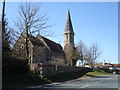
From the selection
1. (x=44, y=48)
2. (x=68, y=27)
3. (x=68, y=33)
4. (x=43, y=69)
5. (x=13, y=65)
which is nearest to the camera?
(x=13, y=65)

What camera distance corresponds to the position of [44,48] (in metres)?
47.4

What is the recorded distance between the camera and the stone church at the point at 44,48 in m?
31.4

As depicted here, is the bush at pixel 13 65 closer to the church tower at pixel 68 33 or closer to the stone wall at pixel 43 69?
the stone wall at pixel 43 69

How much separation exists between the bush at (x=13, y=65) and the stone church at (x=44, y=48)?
276 centimetres

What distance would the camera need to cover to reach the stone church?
31.4 m

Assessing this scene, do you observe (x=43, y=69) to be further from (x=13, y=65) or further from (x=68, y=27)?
(x=68, y=27)

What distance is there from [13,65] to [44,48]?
2171 centimetres

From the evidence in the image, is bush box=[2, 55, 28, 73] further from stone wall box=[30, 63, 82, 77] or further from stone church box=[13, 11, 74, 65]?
stone church box=[13, 11, 74, 65]

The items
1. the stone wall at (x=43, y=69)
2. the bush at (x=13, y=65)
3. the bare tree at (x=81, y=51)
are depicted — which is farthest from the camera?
the bare tree at (x=81, y=51)

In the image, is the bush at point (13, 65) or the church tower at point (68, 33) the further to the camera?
the church tower at point (68, 33)

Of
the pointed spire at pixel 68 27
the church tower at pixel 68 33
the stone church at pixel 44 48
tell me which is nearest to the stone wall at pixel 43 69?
the stone church at pixel 44 48

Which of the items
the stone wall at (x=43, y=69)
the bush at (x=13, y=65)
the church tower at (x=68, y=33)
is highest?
the church tower at (x=68, y=33)

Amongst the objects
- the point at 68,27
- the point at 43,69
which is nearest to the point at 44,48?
the point at 43,69

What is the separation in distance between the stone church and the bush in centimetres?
276
